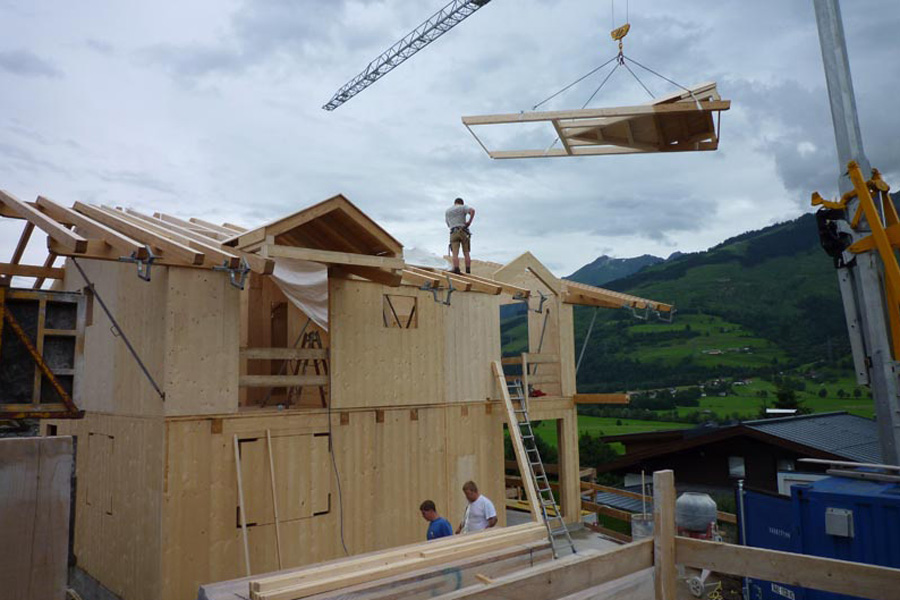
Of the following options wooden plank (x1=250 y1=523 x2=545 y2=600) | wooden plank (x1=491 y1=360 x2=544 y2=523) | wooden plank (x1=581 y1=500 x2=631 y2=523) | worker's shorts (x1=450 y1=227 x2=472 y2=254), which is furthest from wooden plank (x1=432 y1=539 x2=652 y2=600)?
wooden plank (x1=581 y1=500 x2=631 y2=523)

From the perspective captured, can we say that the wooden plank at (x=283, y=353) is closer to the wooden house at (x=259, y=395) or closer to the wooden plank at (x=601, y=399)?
the wooden house at (x=259, y=395)

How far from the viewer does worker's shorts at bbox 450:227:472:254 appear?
16703 millimetres

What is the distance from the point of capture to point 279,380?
11914 mm

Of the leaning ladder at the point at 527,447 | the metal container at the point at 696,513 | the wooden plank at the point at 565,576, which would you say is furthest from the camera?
the metal container at the point at 696,513

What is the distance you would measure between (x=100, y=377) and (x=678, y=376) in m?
84.4

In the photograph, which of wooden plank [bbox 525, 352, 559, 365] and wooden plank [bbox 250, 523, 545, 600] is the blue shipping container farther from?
wooden plank [bbox 525, 352, 559, 365]

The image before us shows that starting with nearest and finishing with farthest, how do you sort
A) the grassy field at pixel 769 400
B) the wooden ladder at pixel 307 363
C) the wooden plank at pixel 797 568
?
the wooden plank at pixel 797 568, the wooden ladder at pixel 307 363, the grassy field at pixel 769 400

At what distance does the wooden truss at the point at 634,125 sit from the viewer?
1054 cm

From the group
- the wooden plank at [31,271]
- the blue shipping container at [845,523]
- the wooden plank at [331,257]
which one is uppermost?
the wooden plank at [31,271]

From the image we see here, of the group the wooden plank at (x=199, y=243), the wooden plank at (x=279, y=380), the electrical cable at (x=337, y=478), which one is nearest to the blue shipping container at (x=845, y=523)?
the electrical cable at (x=337, y=478)

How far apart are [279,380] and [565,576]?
28.0ft

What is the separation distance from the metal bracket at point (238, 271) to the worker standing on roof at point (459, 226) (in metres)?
6.79

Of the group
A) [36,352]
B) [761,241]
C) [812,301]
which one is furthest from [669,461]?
[761,241]

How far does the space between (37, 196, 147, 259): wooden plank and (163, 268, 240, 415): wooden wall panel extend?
107cm
